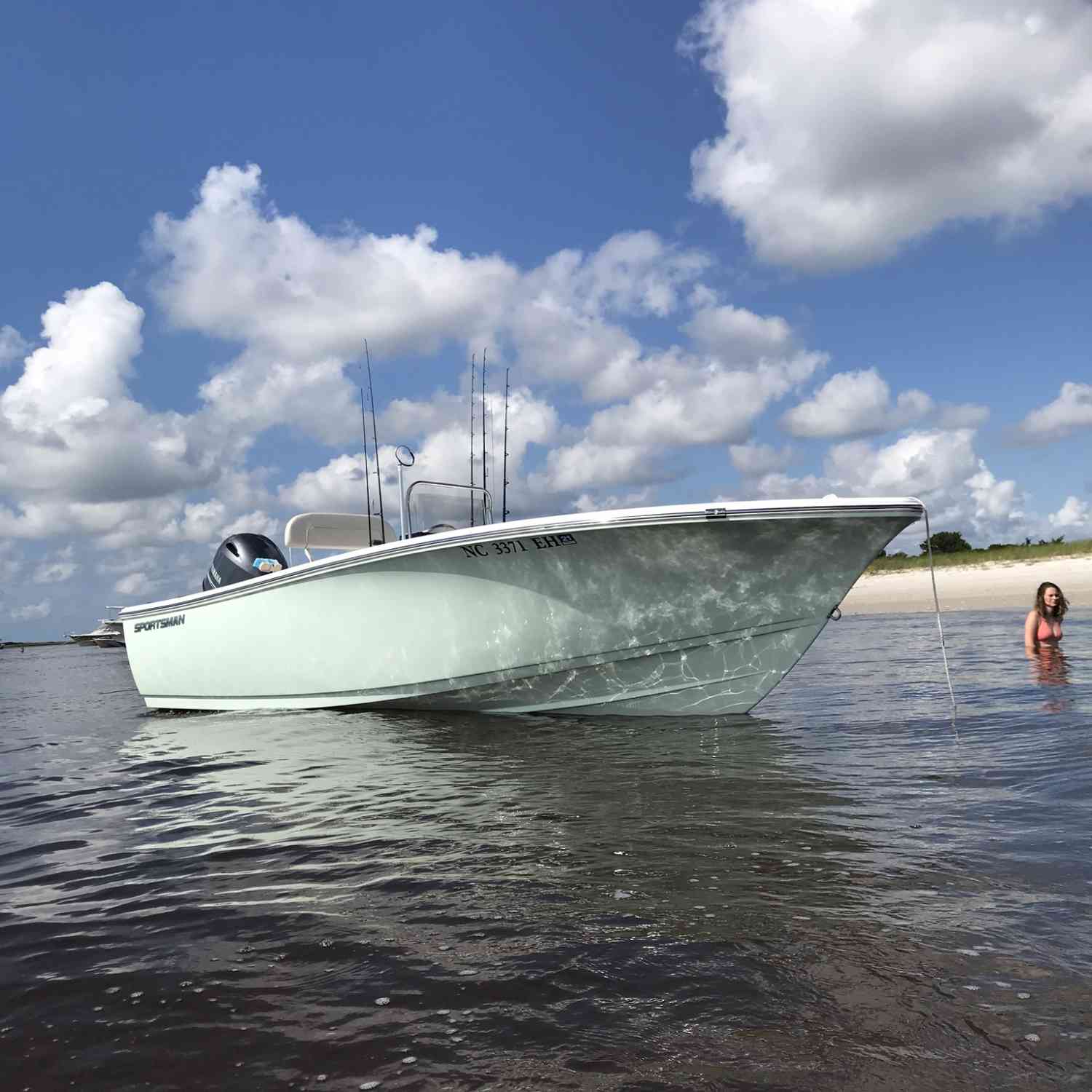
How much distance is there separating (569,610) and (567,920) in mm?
4071

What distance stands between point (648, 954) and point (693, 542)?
4115 mm

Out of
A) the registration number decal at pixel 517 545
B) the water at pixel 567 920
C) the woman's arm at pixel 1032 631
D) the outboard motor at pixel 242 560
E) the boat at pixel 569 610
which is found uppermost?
the outboard motor at pixel 242 560

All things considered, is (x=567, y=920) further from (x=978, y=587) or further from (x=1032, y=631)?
(x=978, y=587)

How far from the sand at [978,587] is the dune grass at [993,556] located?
367 millimetres

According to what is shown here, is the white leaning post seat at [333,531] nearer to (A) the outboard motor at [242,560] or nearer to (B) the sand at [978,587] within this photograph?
(A) the outboard motor at [242,560]

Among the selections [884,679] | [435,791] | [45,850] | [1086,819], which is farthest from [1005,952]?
[884,679]

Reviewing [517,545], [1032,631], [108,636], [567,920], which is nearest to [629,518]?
[517,545]

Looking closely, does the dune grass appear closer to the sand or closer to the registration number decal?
the sand

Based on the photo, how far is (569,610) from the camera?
678 centimetres

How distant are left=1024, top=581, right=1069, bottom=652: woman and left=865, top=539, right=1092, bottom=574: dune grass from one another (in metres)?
14.6

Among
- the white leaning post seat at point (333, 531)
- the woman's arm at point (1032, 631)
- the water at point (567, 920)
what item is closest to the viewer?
the water at point (567, 920)

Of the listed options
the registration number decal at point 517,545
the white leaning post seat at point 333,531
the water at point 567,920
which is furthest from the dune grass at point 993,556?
the water at point 567,920

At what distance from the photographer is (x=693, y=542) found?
633 cm

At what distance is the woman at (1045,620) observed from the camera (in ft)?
35.8
